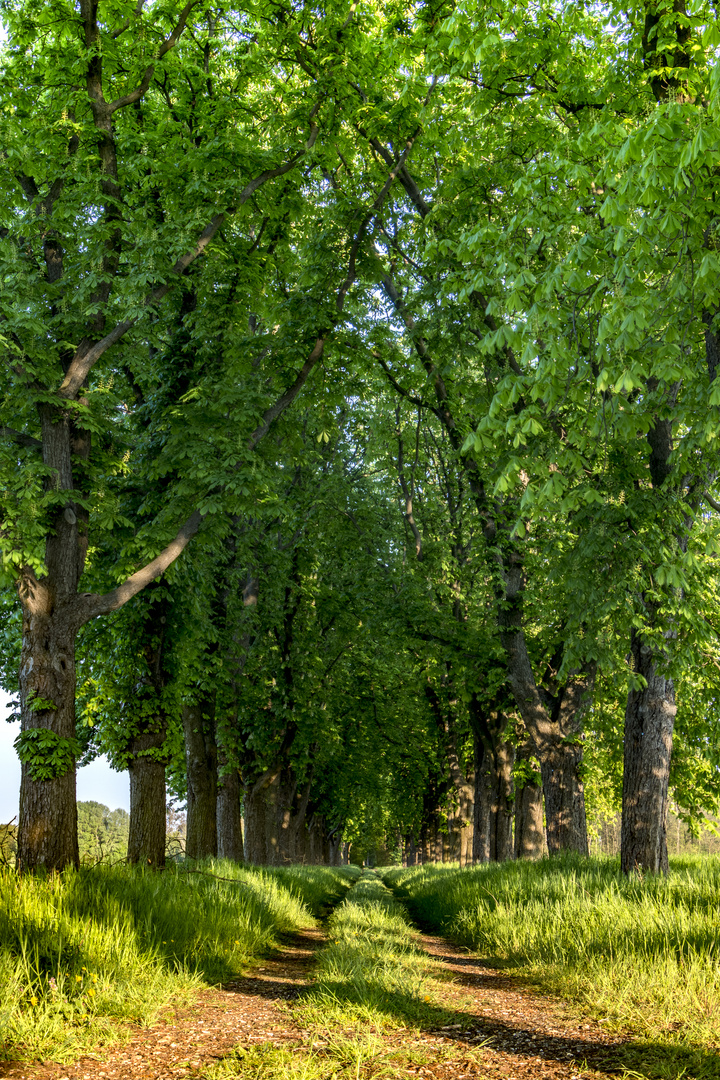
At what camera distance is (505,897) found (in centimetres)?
928

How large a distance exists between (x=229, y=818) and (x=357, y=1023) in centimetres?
1261

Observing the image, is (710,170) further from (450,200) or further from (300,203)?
(300,203)

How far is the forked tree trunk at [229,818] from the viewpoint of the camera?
15.6m

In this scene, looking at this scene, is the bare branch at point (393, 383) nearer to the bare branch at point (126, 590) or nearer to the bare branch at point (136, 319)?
the bare branch at point (136, 319)

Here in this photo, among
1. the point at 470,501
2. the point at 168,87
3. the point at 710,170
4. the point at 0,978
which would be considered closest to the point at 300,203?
the point at 168,87

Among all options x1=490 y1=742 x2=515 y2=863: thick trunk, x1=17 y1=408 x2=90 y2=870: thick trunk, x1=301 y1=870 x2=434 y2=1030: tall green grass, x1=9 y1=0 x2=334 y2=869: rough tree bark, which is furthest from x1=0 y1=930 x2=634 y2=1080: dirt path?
x1=490 y1=742 x2=515 y2=863: thick trunk

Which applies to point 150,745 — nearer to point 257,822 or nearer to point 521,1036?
point 521,1036

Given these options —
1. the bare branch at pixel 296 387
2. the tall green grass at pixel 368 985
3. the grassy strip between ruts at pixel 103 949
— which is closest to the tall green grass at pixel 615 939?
the tall green grass at pixel 368 985

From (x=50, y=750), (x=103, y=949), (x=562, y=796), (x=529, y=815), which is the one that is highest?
(x=50, y=750)

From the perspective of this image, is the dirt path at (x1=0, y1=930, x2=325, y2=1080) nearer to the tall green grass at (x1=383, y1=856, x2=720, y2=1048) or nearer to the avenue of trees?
the tall green grass at (x1=383, y1=856, x2=720, y2=1048)

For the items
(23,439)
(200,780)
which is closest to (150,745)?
(200,780)

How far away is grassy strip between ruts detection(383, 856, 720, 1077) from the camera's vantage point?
434 centimetres

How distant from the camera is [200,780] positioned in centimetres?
1315

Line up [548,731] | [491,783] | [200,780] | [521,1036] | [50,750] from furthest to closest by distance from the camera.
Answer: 1. [491,783]
2. [200,780]
3. [548,731]
4. [50,750]
5. [521,1036]
